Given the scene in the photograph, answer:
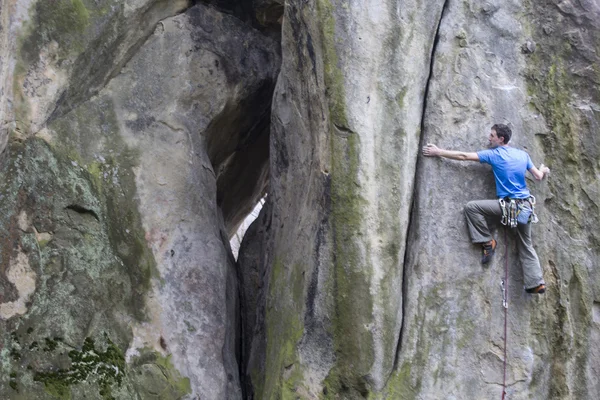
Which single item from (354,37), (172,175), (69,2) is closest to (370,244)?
(354,37)

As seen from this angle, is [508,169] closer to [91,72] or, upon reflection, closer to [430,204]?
[430,204]

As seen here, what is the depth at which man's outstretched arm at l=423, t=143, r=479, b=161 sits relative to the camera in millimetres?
8297

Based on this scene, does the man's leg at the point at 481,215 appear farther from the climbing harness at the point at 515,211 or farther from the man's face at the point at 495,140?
the man's face at the point at 495,140

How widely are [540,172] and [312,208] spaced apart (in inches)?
83.1

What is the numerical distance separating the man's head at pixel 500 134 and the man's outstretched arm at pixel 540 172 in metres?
0.38

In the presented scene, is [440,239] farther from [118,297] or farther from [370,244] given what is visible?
[118,297]

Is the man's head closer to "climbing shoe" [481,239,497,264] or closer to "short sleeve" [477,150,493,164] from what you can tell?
"short sleeve" [477,150,493,164]

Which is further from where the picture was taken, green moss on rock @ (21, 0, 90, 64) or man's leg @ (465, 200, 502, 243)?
green moss on rock @ (21, 0, 90, 64)

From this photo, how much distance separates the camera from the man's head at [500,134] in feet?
27.2

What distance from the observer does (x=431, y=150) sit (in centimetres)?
846

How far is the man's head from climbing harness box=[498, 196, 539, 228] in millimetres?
529

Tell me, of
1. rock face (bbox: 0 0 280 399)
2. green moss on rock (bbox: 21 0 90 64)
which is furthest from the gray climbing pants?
green moss on rock (bbox: 21 0 90 64)

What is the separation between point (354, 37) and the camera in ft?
27.8

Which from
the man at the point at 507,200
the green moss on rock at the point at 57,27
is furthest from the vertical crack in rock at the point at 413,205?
the green moss on rock at the point at 57,27
